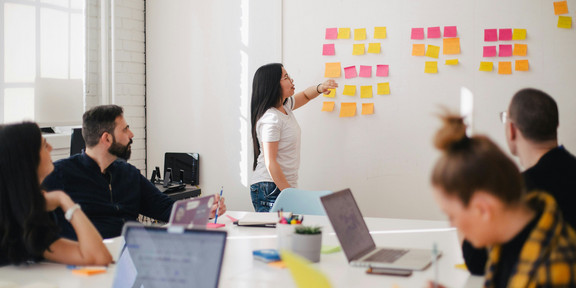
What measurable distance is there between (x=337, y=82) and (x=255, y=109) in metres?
0.76

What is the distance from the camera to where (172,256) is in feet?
4.48

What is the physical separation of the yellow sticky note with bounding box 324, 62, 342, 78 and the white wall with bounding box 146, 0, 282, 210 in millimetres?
395

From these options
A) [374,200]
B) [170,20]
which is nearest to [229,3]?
[170,20]

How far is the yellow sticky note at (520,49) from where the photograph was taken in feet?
12.3

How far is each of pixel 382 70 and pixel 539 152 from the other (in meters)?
2.15

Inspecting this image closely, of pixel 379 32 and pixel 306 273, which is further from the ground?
pixel 379 32

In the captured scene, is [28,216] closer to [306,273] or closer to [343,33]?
[306,273]

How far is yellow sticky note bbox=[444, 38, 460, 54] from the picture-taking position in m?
3.88

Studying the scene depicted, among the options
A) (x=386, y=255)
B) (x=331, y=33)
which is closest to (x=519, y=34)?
(x=331, y=33)

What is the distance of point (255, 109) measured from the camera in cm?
372

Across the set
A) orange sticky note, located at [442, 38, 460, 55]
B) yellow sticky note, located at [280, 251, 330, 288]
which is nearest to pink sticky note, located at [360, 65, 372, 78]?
orange sticky note, located at [442, 38, 460, 55]

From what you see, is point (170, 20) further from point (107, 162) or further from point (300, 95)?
point (107, 162)

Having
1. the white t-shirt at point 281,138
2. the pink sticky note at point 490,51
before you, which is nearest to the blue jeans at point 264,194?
the white t-shirt at point 281,138

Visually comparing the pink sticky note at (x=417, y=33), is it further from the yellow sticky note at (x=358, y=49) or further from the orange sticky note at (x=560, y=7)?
the orange sticky note at (x=560, y=7)
